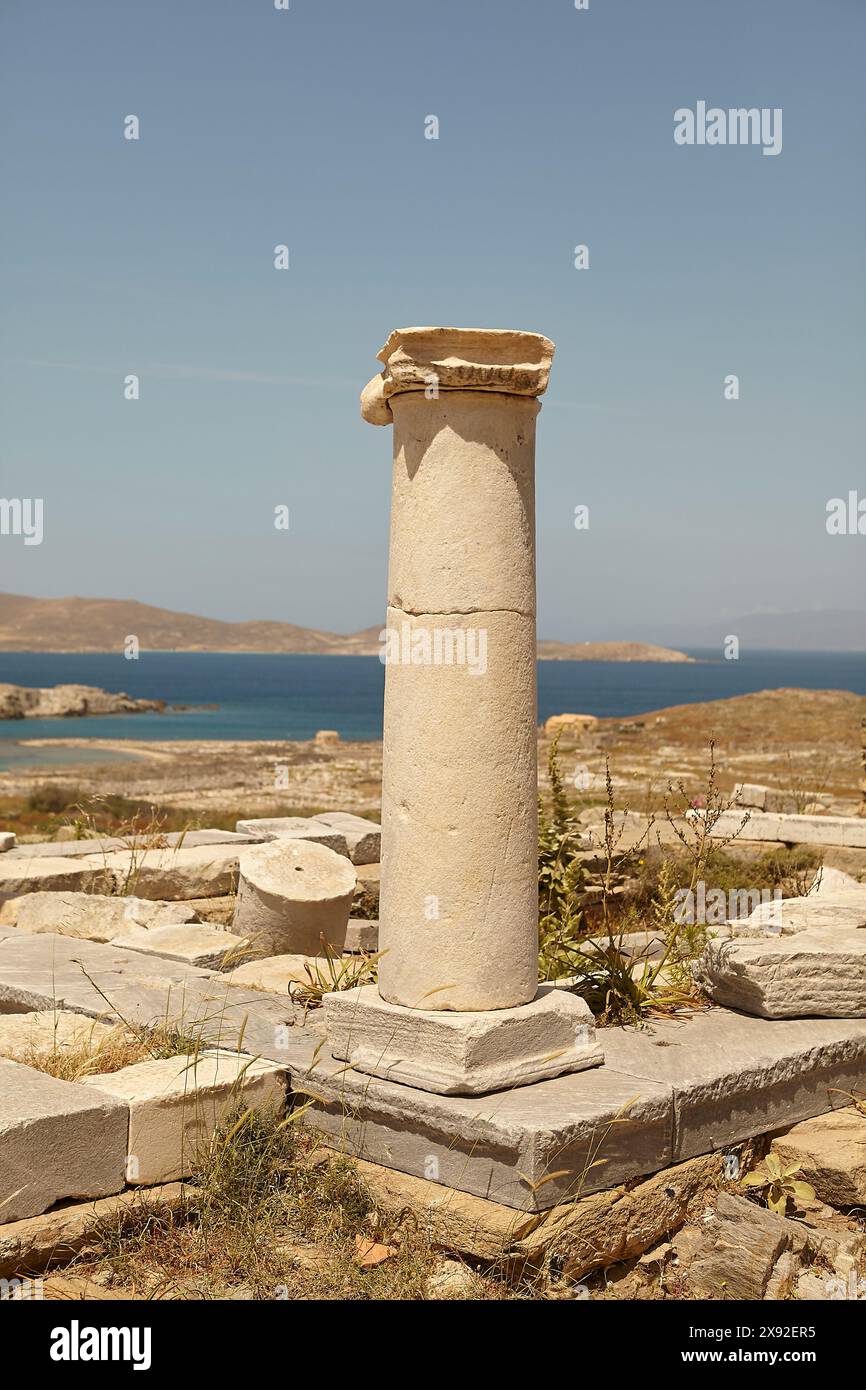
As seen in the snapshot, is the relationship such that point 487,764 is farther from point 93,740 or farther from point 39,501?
point 93,740

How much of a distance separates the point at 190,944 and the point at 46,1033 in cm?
212

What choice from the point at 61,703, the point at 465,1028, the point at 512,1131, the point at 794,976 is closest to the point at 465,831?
the point at 465,1028

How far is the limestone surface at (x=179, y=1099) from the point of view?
15.2 feet

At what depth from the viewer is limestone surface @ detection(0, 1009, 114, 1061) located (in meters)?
5.39

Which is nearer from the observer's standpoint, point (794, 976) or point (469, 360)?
point (469, 360)

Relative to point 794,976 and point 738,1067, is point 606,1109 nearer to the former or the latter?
point 738,1067

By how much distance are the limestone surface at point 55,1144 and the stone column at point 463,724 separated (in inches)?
42.6

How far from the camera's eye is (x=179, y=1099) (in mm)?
4734

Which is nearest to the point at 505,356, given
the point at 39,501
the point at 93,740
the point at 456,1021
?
the point at 456,1021

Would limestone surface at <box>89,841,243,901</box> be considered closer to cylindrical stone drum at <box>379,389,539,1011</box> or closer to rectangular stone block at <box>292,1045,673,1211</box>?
rectangular stone block at <box>292,1045,673,1211</box>

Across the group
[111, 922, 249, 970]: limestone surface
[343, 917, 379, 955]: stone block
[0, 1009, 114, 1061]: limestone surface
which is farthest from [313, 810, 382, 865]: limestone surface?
[0, 1009, 114, 1061]: limestone surface

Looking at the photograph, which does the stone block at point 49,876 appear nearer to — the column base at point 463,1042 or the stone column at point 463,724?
the column base at point 463,1042

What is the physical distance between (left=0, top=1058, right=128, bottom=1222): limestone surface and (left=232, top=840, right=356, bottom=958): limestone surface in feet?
10.8
